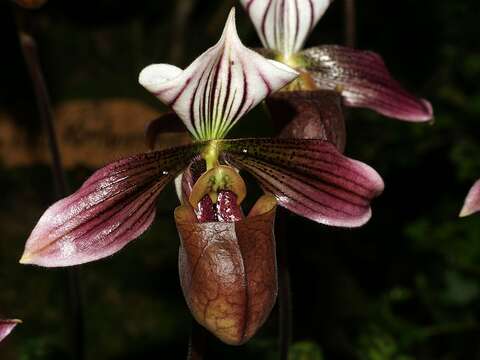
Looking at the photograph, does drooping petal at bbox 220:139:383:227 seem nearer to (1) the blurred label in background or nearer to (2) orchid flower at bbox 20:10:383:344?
(2) orchid flower at bbox 20:10:383:344

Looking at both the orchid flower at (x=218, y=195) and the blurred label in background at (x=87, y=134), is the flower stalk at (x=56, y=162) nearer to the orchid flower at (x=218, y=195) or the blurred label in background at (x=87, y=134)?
the orchid flower at (x=218, y=195)

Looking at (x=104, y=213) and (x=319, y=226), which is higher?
(x=104, y=213)

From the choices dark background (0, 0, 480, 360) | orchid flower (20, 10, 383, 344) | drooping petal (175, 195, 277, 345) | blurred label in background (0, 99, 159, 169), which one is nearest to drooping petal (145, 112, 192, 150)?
orchid flower (20, 10, 383, 344)

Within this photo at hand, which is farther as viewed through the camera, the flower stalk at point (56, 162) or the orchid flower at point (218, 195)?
the flower stalk at point (56, 162)

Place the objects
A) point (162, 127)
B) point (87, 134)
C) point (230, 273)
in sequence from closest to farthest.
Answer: point (230, 273) → point (162, 127) → point (87, 134)

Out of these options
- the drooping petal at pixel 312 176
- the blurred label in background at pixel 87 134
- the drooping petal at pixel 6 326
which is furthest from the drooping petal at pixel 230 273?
the blurred label in background at pixel 87 134

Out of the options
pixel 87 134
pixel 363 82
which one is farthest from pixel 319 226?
pixel 363 82

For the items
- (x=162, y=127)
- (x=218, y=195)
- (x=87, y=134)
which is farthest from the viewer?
(x=87, y=134)

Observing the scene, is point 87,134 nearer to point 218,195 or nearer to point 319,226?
point 319,226
